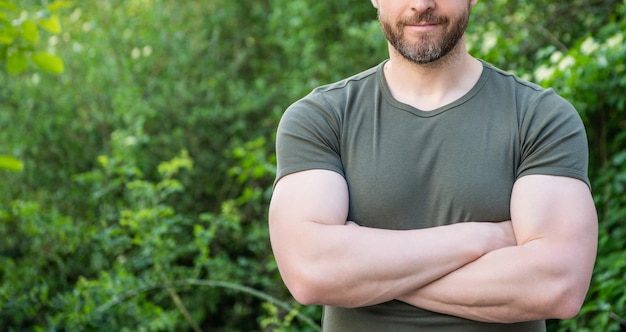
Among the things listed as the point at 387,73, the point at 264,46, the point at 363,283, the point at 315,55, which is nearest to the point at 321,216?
the point at 363,283

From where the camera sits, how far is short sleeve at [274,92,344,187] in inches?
83.7

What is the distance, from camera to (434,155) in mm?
2086

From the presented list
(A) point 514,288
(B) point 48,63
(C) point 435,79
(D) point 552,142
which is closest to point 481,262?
(A) point 514,288

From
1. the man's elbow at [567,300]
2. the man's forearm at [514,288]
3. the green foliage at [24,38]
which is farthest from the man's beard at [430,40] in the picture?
the green foliage at [24,38]

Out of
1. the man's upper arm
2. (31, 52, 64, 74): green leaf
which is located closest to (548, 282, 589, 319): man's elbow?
the man's upper arm

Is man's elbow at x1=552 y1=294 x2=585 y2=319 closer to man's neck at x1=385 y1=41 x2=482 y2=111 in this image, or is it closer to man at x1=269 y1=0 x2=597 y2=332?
man at x1=269 y1=0 x2=597 y2=332

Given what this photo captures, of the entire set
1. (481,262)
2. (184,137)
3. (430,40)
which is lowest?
(184,137)

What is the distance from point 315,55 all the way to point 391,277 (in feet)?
14.0

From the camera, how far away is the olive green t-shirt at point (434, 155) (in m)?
2.04

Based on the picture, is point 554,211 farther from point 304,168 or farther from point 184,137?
point 184,137

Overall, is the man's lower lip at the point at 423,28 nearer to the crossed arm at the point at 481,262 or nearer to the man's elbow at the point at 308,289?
the crossed arm at the point at 481,262

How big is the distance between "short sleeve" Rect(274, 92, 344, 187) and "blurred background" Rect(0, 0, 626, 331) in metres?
1.28

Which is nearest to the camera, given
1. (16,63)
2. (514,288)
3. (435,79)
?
(514,288)

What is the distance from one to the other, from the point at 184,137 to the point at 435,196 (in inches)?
151
